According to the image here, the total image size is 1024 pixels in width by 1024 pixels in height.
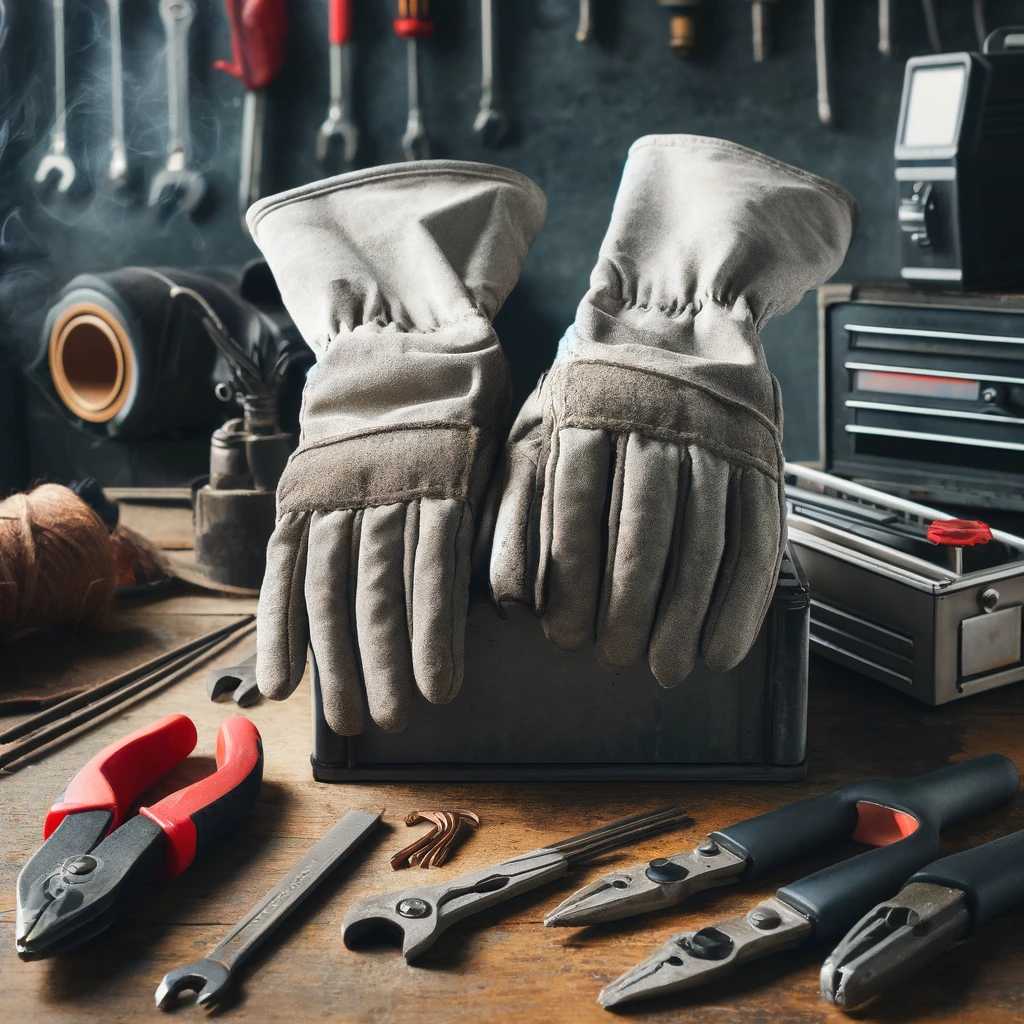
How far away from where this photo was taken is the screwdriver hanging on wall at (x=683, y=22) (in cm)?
179

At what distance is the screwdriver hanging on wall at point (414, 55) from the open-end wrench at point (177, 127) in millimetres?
355

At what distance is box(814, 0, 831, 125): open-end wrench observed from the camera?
175 centimetres

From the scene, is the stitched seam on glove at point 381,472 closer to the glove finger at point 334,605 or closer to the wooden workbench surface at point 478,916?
the glove finger at point 334,605

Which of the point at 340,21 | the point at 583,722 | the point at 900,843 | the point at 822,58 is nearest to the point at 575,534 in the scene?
the point at 583,722

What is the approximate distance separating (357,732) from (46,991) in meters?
0.25

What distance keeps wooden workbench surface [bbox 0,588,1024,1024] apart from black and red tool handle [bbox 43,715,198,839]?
0.9 inches

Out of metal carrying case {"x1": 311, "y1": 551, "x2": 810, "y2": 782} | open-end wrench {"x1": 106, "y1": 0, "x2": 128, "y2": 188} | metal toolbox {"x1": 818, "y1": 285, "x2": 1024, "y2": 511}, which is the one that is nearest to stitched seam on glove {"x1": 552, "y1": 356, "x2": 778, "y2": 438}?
metal carrying case {"x1": 311, "y1": 551, "x2": 810, "y2": 782}

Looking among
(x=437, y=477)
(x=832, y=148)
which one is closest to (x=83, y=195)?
(x=832, y=148)

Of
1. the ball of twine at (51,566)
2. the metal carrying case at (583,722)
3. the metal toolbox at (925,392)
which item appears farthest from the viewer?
the metal toolbox at (925,392)

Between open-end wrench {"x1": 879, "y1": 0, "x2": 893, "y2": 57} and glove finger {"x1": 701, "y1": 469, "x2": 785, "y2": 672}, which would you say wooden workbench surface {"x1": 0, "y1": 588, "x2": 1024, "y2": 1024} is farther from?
open-end wrench {"x1": 879, "y1": 0, "x2": 893, "y2": 57}

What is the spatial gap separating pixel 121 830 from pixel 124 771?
109 millimetres

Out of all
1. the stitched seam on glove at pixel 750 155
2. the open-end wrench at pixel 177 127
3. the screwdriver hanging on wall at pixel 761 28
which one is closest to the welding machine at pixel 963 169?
the stitched seam on glove at pixel 750 155

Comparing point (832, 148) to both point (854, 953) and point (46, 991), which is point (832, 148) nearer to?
point (854, 953)

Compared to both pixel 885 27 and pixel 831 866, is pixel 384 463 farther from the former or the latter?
pixel 885 27
